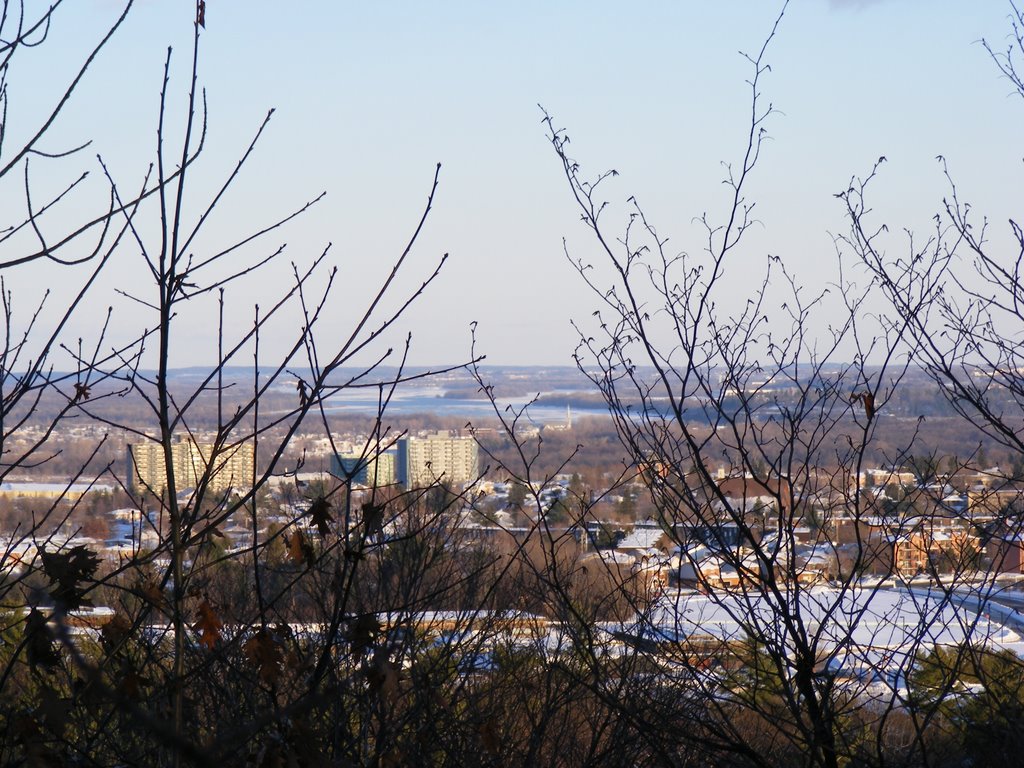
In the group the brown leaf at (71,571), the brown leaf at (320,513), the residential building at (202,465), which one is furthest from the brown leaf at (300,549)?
the brown leaf at (71,571)

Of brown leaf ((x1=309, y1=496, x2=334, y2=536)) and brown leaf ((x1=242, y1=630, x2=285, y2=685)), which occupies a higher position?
brown leaf ((x1=309, y1=496, x2=334, y2=536))

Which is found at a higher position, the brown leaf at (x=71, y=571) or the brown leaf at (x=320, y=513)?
the brown leaf at (x=320, y=513)

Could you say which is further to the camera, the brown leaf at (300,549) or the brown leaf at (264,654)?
the brown leaf at (300,549)

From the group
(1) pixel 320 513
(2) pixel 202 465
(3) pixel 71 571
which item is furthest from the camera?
(2) pixel 202 465

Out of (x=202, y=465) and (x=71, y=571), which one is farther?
(x=202, y=465)

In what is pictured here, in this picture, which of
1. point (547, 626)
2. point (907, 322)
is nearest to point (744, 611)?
point (907, 322)

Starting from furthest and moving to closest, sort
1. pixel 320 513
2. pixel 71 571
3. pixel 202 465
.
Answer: pixel 202 465, pixel 320 513, pixel 71 571

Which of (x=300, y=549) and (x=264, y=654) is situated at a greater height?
(x=300, y=549)

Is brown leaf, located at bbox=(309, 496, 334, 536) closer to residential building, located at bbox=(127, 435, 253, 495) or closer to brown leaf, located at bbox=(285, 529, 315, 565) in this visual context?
brown leaf, located at bbox=(285, 529, 315, 565)

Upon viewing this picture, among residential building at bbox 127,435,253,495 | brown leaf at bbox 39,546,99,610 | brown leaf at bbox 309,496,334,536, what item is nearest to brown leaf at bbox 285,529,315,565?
brown leaf at bbox 309,496,334,536

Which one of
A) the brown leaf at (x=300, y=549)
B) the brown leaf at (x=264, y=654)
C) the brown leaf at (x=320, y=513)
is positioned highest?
the brown leaf at (x=320, y=513)

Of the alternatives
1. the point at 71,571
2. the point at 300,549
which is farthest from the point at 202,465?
the point at 71,571

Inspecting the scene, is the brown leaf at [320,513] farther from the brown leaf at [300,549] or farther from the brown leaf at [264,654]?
the brown leaf at [264,654]

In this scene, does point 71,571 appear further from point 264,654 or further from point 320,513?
point 320,513
